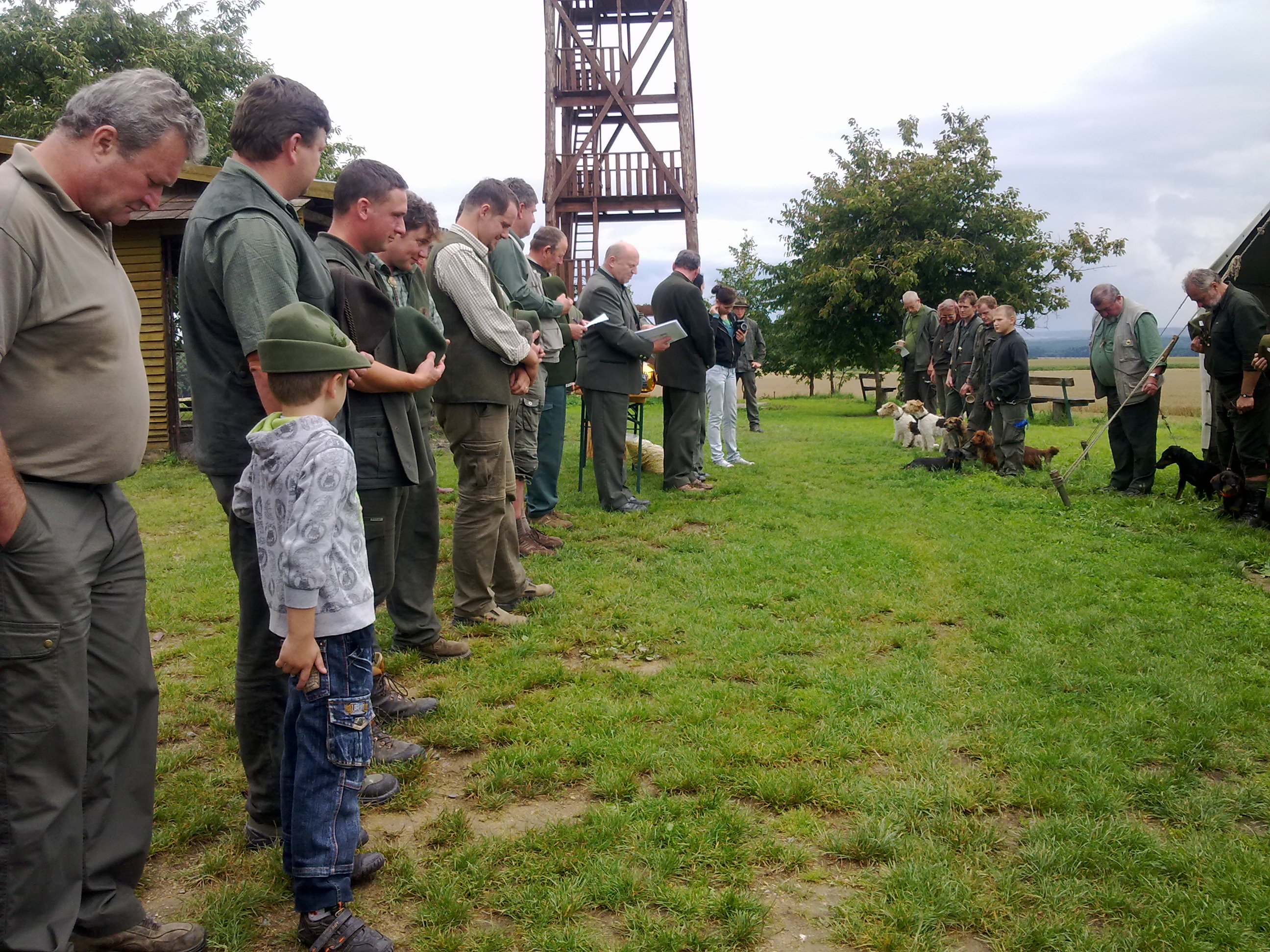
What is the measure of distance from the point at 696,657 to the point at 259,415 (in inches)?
107

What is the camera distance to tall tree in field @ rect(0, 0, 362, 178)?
21453mm

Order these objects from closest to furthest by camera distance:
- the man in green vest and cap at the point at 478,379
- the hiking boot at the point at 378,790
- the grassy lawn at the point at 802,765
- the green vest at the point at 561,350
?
the grassy lawn at the point at 802,765
the hiking boot at the point at 378,790
the man in green vest and cap at the point at 478,379
the green vest at the point at 561,350

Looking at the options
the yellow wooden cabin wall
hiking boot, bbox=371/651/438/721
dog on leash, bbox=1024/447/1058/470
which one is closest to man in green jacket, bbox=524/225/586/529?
hiking boot, bbox=371/651/438/721

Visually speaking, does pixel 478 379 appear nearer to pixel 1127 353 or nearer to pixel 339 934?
pixel 339 934

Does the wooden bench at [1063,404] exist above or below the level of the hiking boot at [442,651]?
above

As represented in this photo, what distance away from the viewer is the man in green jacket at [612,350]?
7.77 m

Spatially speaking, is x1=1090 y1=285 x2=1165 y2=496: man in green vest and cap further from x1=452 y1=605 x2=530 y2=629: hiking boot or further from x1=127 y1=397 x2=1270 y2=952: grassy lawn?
x1=452 y1=605 x2=530 y2=629: hiking boot

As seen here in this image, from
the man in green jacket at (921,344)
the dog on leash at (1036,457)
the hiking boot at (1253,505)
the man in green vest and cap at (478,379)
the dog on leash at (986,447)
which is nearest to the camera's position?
the man in green vest and cap at (478,379)

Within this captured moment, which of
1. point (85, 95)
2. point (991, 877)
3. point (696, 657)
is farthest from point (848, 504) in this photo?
point (85, 95)

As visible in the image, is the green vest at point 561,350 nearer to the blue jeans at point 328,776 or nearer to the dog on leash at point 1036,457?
the blue jeans at point 328,776

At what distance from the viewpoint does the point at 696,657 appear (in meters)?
4.71

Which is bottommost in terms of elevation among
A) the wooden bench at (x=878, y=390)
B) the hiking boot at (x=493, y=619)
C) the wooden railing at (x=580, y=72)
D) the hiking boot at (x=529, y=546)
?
the hiking boot at (x=493, y=619)

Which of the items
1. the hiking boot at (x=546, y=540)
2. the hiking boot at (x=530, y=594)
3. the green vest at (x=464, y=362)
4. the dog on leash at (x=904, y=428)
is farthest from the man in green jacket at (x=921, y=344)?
the green vest at (x=464, y=362)

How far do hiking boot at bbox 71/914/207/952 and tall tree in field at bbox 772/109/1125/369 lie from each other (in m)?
23.8
